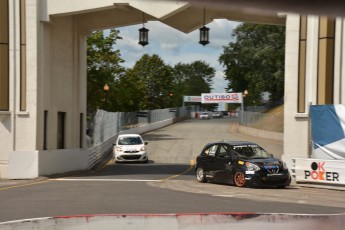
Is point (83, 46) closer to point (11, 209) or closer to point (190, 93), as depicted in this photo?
point (11, 209)

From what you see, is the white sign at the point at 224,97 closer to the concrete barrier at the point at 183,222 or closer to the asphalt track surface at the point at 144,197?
the asphalt track surface at the point at 144,197

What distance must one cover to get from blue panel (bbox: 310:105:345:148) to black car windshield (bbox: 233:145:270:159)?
5.81 ft

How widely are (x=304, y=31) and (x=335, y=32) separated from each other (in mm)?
1099

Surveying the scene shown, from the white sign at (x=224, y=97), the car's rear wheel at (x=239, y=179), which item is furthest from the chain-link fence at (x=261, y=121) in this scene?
the car's rear wheel at (x=239, y=179)

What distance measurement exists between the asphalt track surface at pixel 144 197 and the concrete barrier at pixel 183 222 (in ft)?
Result: 10.8

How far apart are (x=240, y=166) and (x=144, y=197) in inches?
166

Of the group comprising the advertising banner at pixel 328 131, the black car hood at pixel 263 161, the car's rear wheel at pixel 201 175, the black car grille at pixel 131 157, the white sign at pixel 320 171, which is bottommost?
the black car grille at pixel 131 157

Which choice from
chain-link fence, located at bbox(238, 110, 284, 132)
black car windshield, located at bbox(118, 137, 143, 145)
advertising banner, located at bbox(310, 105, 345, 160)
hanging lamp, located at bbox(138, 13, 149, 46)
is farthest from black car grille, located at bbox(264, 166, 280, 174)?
chain-link fence, located at bbox(238, 110, 284, 132)

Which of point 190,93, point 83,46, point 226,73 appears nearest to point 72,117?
point 83,46

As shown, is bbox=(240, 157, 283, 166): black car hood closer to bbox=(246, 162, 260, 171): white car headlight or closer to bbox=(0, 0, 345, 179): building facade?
bbox=(246, 162, 260, 171): white car headlight

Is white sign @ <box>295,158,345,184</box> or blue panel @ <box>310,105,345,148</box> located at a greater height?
blue panel @ <box>310,105,345,148</box>

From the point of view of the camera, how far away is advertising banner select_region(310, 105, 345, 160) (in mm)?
18031

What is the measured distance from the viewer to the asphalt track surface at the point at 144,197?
12.4 m

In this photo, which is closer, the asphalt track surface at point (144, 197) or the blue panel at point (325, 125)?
the asphalt track surface at point (144, 197)
